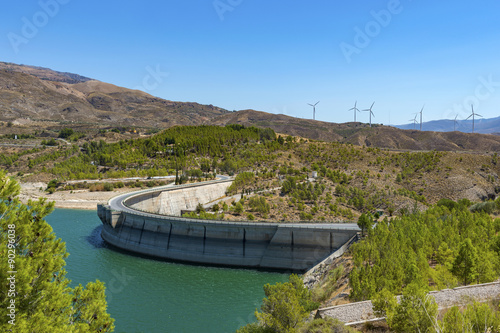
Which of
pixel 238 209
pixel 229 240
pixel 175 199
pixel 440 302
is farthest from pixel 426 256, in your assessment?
pixel 175 199

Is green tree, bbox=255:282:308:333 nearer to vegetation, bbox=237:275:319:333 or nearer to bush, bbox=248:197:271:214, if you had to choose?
vegetation, bbox=237:275:319:333

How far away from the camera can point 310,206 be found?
8506 cm

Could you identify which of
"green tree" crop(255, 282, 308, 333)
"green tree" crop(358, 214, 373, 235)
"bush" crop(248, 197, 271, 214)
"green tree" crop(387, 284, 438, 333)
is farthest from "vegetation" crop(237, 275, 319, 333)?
"bush" crop(248, 197, 271, 214)

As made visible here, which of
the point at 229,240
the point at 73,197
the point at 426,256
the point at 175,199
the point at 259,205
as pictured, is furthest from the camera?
the point at 73,197

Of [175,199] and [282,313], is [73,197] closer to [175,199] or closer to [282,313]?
[175,199]

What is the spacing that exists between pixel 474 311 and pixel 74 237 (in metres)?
65.7

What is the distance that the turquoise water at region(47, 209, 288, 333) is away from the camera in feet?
116

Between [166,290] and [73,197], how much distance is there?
7185cm

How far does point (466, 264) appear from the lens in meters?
31.2

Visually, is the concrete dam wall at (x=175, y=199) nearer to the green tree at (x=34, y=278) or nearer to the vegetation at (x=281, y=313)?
the vegetation at (x=281, y=313)

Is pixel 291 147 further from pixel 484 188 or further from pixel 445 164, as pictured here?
pixel 484 188

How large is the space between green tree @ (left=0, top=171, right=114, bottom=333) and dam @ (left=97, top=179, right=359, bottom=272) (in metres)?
38.0

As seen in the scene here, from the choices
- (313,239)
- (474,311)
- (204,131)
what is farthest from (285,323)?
(204,131)

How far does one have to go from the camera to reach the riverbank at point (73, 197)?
9744cm
